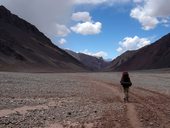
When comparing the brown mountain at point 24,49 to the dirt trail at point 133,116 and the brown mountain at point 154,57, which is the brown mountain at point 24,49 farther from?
the dirt trail at point 133,116

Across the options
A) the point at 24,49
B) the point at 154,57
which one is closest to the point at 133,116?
the point at 24,49

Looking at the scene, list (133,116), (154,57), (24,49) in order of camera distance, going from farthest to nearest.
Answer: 1. (154,57)
2. (24,49)
3. (133,116)

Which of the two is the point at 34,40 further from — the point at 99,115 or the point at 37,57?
the point at 99,115

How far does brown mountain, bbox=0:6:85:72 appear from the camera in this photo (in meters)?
106

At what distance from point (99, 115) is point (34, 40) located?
446ft

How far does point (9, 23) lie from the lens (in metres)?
148

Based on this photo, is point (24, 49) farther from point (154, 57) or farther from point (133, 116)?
point (133, 116)

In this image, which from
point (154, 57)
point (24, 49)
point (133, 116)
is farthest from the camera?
point (154, 57)

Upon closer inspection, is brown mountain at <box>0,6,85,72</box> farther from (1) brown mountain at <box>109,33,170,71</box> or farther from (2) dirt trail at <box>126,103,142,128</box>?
(2) dirt trail at <box>126,103,142,128</box>

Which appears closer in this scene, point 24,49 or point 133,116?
point 133,116

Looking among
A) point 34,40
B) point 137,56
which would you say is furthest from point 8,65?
point 137,56

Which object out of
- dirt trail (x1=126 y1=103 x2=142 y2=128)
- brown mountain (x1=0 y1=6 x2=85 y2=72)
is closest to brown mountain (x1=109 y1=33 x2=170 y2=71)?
brown mountain (x1=0 y1=6 x2=85 y2=72)

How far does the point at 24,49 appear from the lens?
415 ft

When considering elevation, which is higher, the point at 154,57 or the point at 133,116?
the point at 154,57
